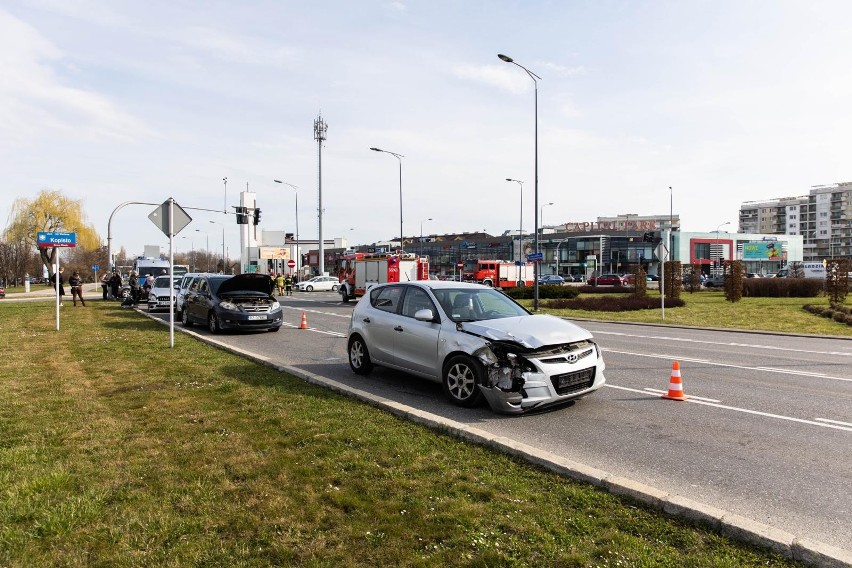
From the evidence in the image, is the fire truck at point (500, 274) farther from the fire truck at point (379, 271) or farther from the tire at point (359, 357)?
the tire at point (359, 357)

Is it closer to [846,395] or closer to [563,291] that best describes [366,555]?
[846,395]

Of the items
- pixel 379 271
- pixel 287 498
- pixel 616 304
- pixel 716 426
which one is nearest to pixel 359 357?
pixel 716 426

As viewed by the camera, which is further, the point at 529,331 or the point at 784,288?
A: the point at 784,288

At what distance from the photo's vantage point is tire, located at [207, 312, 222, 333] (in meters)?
15.7

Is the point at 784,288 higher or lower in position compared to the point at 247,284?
lower

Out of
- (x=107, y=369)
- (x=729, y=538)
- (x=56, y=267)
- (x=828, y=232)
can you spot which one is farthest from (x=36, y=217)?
(x=828, y=232)

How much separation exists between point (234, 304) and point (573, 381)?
1144 cm

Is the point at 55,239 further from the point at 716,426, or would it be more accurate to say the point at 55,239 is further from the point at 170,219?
the point at 716,426

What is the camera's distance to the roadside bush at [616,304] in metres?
25.3

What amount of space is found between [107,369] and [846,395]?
1094 centimetres

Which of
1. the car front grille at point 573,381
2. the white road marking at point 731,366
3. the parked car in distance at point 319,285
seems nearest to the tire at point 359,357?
the car front grille at point 573,381

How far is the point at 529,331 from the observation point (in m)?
6.84

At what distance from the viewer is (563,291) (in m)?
31.4

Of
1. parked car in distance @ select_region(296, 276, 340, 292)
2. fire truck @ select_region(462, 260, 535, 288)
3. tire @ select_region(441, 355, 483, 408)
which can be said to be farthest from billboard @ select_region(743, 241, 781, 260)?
tire @ select_region(441, 355, 483, 408)
